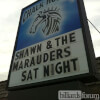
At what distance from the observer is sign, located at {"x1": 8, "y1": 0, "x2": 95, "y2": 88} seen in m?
4.50

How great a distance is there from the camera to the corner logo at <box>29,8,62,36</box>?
552 centimetres

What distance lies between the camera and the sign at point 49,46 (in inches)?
177

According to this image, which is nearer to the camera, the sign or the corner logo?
the sign

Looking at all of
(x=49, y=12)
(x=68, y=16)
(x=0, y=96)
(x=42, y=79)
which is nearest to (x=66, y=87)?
(x=42, y=79)

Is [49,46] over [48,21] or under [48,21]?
under

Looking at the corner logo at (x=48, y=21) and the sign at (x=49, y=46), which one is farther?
the corner logo at (x=48, y=21)

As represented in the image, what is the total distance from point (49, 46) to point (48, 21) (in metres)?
1.12

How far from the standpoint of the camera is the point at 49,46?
5.25 meters

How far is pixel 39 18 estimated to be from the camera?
630 centimetres

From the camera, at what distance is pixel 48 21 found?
5.88 metres

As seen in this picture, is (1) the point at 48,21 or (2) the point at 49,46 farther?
(1) the point at 48,21

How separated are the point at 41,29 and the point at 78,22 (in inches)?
60.7

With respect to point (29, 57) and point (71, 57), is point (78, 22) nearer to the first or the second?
point (71, 57)

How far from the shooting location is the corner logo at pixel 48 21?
5523mm
